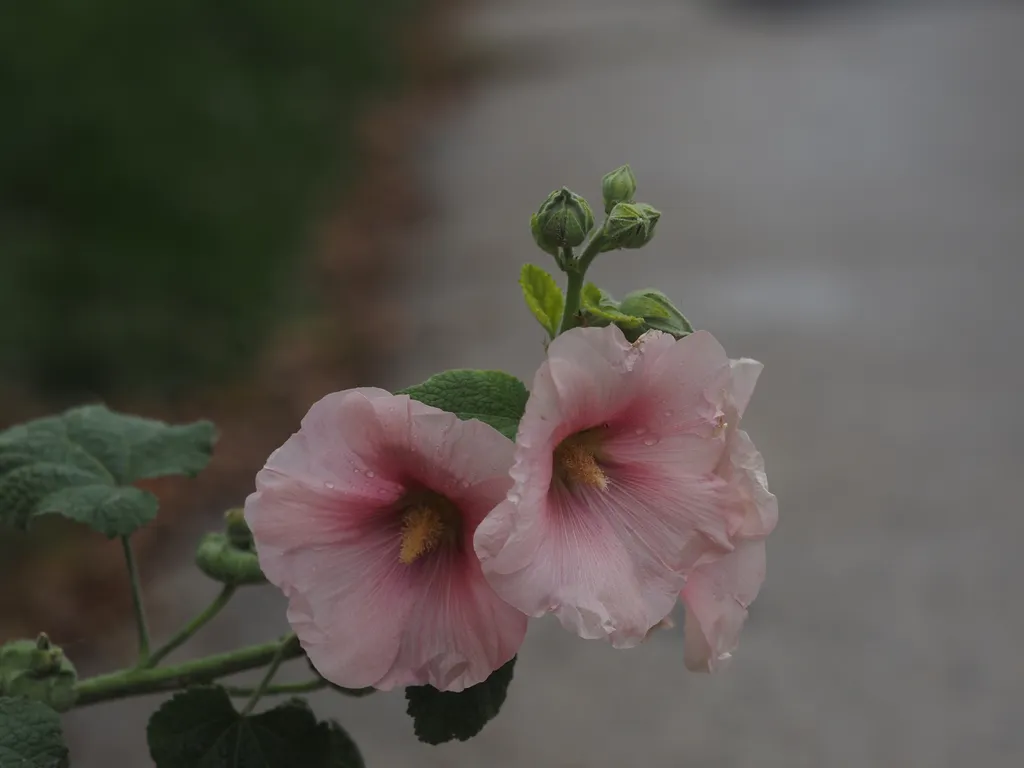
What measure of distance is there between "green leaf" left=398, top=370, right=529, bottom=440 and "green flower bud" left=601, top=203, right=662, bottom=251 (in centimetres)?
8

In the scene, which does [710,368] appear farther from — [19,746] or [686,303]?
[686,303]

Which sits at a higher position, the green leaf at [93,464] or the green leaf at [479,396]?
the green leaf at [479,396]

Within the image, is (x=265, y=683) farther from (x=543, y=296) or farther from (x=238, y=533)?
(x=543, y=296)

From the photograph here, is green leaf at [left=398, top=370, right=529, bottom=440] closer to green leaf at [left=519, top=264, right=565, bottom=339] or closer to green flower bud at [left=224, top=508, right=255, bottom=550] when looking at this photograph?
green leaf at [left=519, top=264, right=565, bottom=339]

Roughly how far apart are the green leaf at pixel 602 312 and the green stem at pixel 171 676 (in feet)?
0.76

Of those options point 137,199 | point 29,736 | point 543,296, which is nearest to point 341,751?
point 29,736

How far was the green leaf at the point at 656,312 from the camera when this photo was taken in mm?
568

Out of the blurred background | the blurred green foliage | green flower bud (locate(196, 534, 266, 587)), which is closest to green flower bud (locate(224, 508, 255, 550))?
green flower bud (locate(196, 534, 266, 587))

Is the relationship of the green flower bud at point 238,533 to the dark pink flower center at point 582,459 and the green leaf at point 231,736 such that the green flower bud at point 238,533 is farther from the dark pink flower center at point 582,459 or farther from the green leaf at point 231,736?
the dark pink flower center at point 582,459

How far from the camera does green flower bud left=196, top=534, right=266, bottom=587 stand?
2.15ft

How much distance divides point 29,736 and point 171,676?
8cm

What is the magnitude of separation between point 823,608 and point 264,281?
1.83 meters

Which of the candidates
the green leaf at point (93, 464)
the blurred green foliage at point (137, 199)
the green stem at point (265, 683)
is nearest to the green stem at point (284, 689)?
the green stem at point (265, 683)

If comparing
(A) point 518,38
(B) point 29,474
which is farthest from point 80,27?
(A) point 518,38
